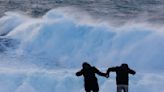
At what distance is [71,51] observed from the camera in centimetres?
2808

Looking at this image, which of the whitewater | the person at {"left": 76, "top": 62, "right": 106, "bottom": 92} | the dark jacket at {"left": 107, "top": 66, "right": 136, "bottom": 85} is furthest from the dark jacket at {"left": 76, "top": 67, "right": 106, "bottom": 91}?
the whitewater

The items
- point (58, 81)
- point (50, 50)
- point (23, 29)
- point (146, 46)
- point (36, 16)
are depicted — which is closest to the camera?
point (58, 81)

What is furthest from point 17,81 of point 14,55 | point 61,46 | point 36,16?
point 36,16

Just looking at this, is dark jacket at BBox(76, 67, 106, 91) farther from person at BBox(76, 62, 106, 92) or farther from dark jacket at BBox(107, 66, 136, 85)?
dark jacket at BBox(107, 66, 136, 85)

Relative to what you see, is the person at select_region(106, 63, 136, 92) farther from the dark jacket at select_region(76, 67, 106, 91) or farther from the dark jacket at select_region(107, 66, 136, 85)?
the dark jacket at select_region(76, 67, 106, 91)

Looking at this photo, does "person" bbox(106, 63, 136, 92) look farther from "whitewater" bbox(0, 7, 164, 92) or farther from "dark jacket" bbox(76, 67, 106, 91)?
"whitewater" bbox(0, 7, 164, 92)

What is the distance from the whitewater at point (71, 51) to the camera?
21.6 meters

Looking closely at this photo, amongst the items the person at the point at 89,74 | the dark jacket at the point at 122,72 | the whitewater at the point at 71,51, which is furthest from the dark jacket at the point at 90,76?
the whitewater at the point at 71,51

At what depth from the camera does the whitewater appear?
21594 mm

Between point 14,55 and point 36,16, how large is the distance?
959 centimetres

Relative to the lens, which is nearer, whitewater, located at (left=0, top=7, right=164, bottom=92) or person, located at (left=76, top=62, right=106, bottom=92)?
person, located at (left=76, top=62, right=106, bottom=92)

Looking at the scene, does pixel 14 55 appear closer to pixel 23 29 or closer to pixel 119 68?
pixel 23 29

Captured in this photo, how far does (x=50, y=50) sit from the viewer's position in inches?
1126

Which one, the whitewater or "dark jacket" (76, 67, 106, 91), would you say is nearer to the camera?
"dark jacket" (76, 67, 106, 91)
